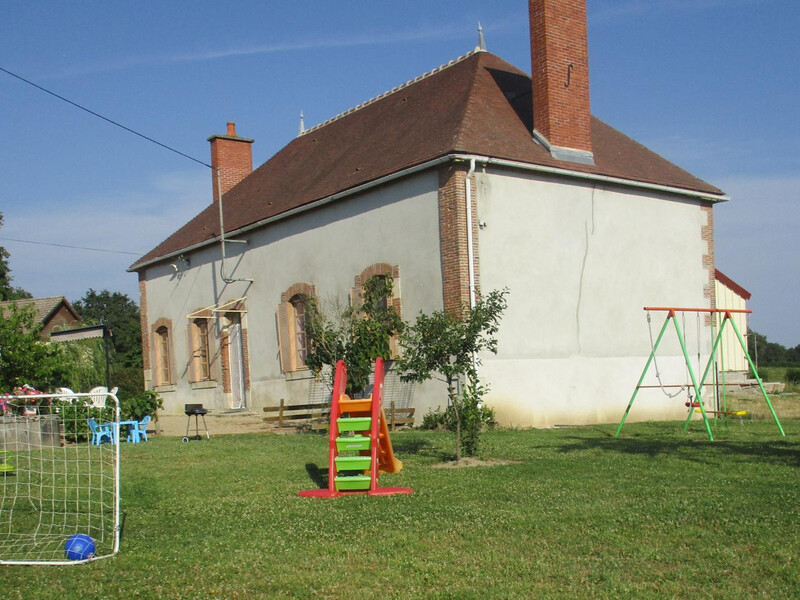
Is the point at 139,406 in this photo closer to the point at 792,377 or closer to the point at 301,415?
the point at 301,415

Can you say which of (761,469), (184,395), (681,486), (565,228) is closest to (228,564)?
(681,486)

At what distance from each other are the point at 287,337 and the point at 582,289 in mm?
7074

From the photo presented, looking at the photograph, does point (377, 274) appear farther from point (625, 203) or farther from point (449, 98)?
point (625, 203)

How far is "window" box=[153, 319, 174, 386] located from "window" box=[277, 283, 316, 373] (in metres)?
7.05

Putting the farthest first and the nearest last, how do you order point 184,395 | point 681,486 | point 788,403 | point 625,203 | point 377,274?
point 184,395, point 788,403, point 625,203, point 377,274, point 681,486

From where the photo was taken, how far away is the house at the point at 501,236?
1650cm

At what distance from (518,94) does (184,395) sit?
13.1 meters

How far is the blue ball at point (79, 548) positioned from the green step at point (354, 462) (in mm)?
3120

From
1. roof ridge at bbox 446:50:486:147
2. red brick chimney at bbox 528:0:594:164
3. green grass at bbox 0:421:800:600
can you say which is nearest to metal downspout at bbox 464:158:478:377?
roof ridge at bbox 446:50:486:147

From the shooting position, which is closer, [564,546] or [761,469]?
[564,546]

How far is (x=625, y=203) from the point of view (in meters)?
19.0

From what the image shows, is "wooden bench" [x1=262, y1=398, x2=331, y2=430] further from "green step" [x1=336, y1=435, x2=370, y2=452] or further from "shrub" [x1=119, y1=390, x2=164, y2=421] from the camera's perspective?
"green step" [x1=336, y1=435, x2=370, y2=452]

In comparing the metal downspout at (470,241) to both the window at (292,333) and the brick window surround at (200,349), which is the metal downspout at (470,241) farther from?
the brick window surround at (200,349)

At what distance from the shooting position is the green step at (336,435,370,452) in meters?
9.30
